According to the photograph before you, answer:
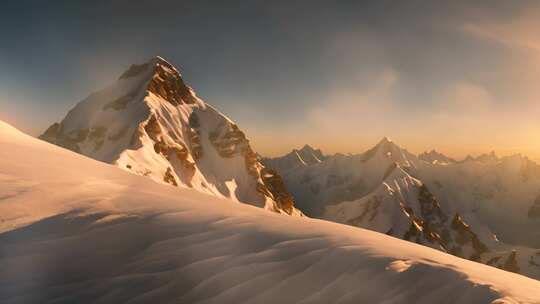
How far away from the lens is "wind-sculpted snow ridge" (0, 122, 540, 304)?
25.4ft

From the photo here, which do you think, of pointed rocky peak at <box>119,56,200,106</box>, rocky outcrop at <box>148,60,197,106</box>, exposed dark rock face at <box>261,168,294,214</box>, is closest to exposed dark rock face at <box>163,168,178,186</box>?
exposed dark rock face at <box>261,168,294,214</box>

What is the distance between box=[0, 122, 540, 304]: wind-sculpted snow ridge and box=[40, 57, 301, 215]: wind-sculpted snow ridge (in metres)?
110

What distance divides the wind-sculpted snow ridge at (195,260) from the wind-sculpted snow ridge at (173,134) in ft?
362

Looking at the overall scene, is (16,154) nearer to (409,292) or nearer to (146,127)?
(409,292)

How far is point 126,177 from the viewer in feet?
52.5

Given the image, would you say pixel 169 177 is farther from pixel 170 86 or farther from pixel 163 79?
pixel 163 79

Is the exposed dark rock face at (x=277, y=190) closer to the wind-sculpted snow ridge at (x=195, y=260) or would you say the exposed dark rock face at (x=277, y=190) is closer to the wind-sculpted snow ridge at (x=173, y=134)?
the wind-sculpted snow ridge at (x=173, y=134)

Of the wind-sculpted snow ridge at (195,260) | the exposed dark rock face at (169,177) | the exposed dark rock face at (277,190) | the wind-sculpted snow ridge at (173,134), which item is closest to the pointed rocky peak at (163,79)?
the wind-sculpted snow ridge at (173,134)

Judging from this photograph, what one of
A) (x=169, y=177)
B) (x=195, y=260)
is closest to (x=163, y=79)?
(x=169, y=177)

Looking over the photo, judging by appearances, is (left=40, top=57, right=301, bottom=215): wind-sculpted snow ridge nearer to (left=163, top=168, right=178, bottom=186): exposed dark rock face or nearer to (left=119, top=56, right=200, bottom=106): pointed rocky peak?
(left=119, top=56, right=200, bottom=106): pointed rocky peak

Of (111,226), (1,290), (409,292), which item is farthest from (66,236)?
(409,292)

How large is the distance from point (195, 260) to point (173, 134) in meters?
148

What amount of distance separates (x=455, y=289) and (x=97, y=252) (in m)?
6.40

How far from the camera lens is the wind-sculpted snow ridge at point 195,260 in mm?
7734
